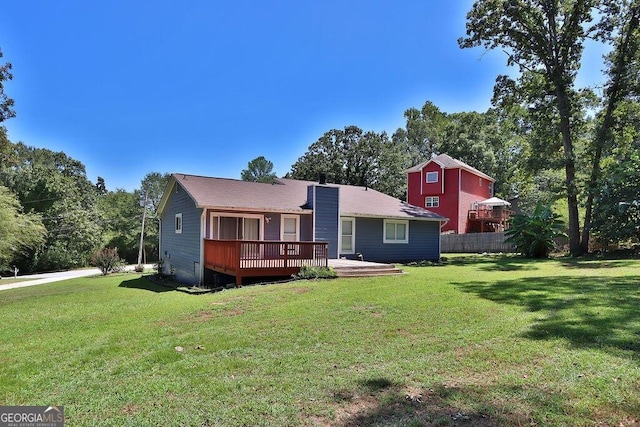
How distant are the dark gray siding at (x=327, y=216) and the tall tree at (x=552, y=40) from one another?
12575mm

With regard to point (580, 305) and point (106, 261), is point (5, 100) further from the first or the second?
point (580, 305)

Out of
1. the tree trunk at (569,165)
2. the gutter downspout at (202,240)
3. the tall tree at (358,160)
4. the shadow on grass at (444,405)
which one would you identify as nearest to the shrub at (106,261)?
the gutter downspout at (202,240)

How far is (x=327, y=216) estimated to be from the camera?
16172 mm

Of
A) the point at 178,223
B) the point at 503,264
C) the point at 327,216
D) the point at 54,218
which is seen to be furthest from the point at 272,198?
the point at 54,218

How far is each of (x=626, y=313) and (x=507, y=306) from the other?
1653 mm

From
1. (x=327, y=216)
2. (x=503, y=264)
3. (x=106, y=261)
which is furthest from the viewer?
(x=106, y=261)

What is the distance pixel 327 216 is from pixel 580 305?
10.6 metres

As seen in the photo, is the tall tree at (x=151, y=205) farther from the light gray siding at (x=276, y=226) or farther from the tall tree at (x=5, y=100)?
the light gray siding at (x=276, y=226)

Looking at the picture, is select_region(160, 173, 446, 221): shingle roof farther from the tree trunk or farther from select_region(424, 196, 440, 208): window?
select_region(424, 196, 440, 208): window

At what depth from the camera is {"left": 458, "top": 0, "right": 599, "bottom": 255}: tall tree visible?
1981 cm

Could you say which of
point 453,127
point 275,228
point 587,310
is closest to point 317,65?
point 275,228

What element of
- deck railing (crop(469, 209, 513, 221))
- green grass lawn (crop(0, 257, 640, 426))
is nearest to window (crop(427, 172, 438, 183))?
deck railing (crop(469, 209, 513, 221))

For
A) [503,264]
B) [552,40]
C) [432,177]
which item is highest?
[552,40]

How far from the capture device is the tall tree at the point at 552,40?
19812mm
